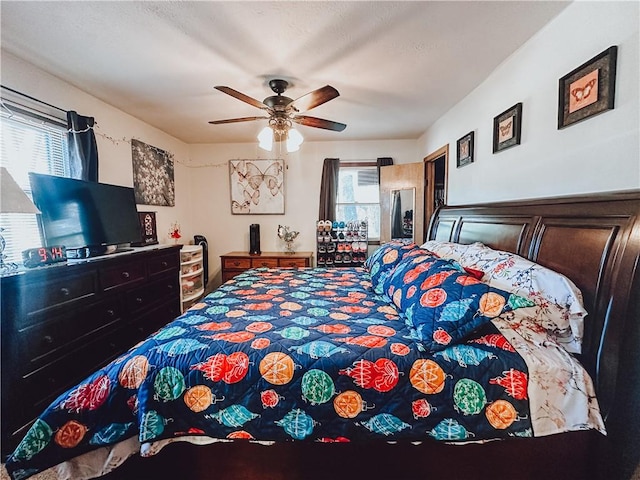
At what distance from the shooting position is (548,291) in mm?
1238

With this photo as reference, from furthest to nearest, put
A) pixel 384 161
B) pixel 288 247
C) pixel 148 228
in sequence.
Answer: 1. pixel 288 247
2. pixel 384 161
3. pixel 148 228

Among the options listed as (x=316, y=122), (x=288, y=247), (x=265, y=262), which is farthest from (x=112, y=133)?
(x=288, y=247)

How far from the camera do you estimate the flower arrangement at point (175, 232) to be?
12.6ft

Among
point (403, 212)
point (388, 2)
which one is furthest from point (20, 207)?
point (403, 212)

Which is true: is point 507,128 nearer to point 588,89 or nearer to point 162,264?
point 588,89

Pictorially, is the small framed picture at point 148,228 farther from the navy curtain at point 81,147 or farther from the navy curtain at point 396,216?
the navy curtain at point 396,216

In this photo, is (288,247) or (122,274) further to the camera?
(288,247)

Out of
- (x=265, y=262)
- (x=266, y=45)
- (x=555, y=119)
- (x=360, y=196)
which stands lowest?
(x=265, y=262)

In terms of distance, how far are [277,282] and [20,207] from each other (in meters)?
1.61

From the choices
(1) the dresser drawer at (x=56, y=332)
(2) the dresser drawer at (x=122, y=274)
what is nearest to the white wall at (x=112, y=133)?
(2) the dresser drawer at (x=122, y=274)

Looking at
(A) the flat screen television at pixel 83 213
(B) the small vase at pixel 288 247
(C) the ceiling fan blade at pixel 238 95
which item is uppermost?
(C) the ceiling fan blade at pixel 238 95

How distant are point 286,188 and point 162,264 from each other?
2.10 m

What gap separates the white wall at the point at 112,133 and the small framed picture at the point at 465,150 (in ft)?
11.5

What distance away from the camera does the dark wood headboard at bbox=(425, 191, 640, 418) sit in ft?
3.43
